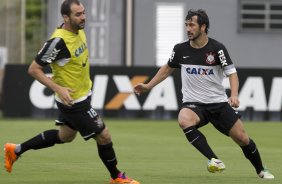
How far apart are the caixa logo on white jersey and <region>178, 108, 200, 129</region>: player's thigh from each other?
14108 millimetres

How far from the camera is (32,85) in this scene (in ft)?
91.0

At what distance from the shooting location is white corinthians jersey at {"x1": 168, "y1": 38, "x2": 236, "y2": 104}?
45.1ft

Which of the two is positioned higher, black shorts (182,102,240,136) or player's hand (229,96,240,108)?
player's hand (229,96,240,108)

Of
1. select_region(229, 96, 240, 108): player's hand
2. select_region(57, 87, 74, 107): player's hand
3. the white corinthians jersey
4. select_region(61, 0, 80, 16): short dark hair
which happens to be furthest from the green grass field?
select_region(61, 0, 80, 16): short dark hair

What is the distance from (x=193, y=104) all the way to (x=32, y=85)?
14338 mm

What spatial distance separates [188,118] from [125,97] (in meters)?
14.4

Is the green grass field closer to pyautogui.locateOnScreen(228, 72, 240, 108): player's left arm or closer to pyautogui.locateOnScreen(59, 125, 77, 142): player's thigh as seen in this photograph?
pyautogui.locateOnScreen(59, 125, 77, 142): player's thigh

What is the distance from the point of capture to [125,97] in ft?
91.8

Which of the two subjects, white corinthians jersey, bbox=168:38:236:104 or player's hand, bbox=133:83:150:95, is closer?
white corinthians jersey, bbox=168:38:236:104

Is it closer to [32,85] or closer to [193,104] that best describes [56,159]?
[193,104]

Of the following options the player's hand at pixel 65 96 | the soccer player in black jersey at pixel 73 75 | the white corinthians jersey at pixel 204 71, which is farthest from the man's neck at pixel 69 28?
the white corinthians jersey at pixel 204 71

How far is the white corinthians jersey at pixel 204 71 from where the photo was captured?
13742mm

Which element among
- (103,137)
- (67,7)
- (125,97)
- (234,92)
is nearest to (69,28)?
(67,7)

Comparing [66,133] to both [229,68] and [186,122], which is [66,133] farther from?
[229,68]
